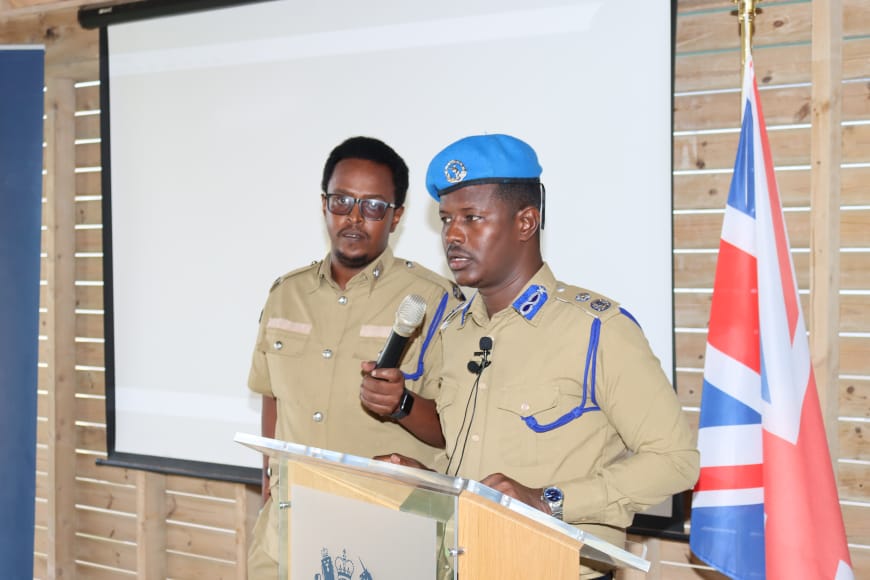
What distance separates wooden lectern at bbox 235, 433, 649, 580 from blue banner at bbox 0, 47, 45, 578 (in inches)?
94.1

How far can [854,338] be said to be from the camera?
2.60 meters

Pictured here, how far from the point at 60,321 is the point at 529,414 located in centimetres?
295

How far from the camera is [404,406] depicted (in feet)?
6.00

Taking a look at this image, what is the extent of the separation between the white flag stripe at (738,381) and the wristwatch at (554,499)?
78cm

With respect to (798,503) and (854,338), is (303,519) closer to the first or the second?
(798,503)

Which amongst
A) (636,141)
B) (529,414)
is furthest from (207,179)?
(529,414)

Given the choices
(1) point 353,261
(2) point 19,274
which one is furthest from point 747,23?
(2) point 19,274

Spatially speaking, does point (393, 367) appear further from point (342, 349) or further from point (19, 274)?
point (19, 274)

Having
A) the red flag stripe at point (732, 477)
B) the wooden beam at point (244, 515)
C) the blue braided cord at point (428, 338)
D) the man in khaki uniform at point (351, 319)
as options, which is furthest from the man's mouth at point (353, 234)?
the wooden beam at point (244, 515)

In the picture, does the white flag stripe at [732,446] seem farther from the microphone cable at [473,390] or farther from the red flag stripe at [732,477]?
the microphone cable at [473,390]

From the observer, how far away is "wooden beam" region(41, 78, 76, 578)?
3.87 meters

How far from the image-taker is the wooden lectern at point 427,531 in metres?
1.11

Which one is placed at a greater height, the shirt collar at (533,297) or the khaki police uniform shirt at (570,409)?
the shirt collar at (533,297)

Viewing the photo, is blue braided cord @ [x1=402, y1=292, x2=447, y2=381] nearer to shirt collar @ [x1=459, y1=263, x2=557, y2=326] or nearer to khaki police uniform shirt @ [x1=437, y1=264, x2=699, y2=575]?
khaki police uniform shirt @ [x1=437, y1=264, x2=699, y2=575]
